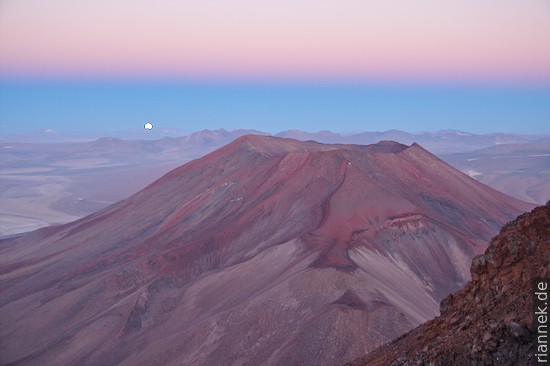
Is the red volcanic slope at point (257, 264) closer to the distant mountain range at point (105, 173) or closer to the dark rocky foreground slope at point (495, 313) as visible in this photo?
the dark rocky foreground slope at point (495, 313)

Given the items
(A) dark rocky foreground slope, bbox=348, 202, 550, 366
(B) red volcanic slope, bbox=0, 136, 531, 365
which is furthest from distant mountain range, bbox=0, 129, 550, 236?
(A) dark rocky foreground slope, bbox=348, 202, 550, 366

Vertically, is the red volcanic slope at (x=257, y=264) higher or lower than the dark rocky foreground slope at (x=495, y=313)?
lower

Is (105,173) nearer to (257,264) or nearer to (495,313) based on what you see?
(257,264)

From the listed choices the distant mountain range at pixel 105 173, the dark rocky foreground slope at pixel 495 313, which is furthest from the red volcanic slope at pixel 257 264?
the distant mountain range at pixel 105 173

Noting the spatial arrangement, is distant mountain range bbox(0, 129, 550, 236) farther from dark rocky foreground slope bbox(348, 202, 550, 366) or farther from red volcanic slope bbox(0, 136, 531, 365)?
dark rocky foreground slope bbox(348, 202, 550, 366)

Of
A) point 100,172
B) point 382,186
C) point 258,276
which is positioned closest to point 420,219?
point 382,186

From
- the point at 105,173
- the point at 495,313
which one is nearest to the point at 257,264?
the point at 495,313
